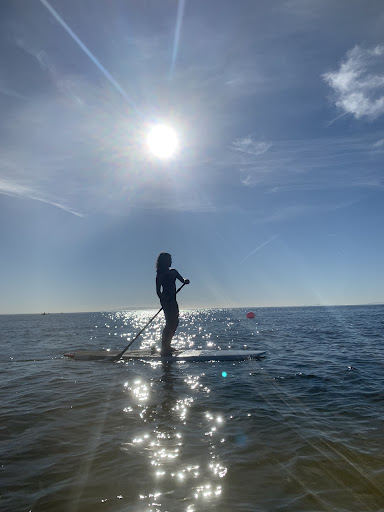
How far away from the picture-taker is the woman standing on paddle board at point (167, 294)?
13453 mm

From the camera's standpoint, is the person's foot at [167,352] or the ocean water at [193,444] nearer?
the ocean water at [193,444]

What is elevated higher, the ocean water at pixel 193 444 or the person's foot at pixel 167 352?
the person's foot at pixel 167 352

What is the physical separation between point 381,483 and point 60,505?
369cm

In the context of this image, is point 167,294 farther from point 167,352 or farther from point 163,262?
point 167,352

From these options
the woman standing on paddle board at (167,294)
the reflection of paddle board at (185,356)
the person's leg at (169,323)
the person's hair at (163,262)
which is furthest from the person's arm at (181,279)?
the reflection of paddle board at (185,356)

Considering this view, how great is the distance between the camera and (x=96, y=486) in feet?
11.9

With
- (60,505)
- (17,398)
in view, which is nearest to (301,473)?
(60,505)

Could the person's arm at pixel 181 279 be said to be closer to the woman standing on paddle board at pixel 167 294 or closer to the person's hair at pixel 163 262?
the woman standing on paddle board at pixel 167 294

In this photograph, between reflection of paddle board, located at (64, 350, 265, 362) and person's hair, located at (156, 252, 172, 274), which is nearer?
reflection of paddle board, located at (64, 350, 265, 362)

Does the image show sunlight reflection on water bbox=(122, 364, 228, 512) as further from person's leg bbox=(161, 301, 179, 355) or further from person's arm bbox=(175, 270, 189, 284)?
person's arm bbox=(175, 270, 189, 284)

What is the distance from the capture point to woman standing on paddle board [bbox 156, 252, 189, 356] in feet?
44.1

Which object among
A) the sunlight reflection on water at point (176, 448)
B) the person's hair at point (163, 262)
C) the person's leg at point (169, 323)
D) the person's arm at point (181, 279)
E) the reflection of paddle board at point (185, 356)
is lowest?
the sunlight reflection on water at point (176, 448)

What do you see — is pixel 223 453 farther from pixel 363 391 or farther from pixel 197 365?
pixel 197 365

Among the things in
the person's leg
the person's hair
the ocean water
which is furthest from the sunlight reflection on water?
the person's hair
